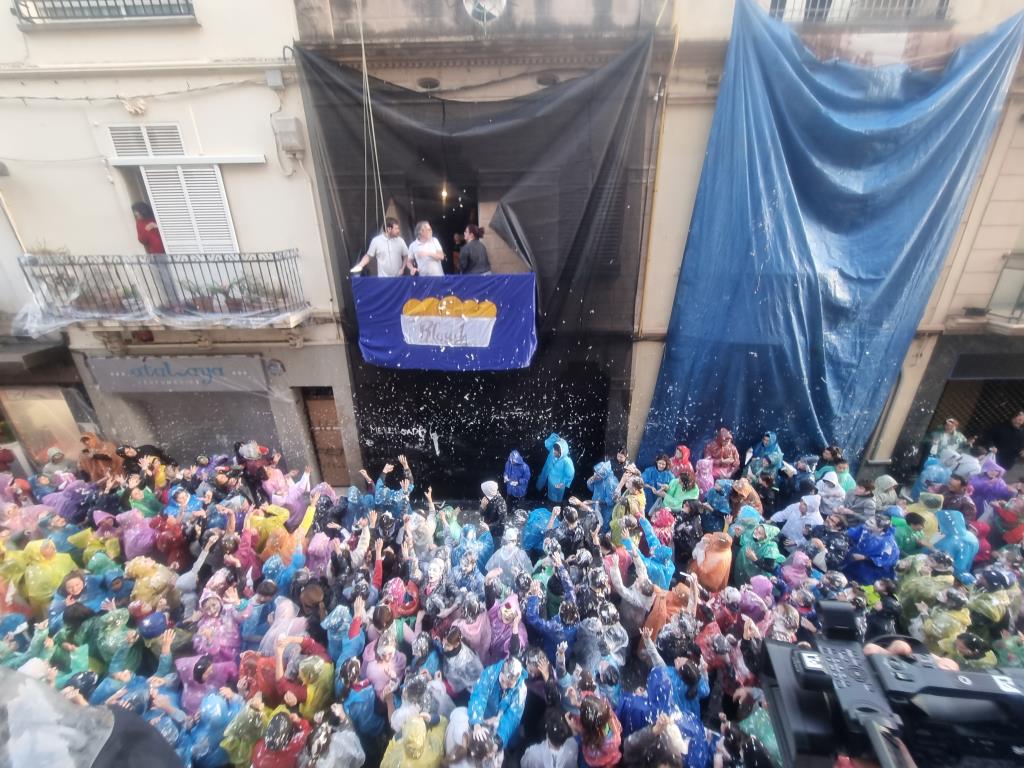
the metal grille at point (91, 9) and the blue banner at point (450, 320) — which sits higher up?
the metal grille at point (91, 9)

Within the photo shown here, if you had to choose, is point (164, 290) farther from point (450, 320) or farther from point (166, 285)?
point (450, 320)

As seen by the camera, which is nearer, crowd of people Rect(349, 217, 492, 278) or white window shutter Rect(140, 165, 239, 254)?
crowd of people Rect(349, 217, 492, 278)

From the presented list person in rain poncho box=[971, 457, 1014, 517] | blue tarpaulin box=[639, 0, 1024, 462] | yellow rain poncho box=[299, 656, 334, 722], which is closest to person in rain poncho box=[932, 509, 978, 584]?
person in rain poncho box=[971, 457, 1014, 517]

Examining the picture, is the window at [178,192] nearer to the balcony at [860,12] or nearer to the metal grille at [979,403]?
the balcony at [860,12]

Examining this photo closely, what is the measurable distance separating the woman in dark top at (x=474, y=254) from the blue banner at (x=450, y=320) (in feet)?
0.71

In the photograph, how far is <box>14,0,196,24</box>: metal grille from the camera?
580 centimetres

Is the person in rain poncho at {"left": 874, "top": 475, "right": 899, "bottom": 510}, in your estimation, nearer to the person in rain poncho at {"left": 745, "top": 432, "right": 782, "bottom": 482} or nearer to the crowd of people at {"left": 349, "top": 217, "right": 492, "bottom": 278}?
the person in rain poncho at {"left": 745, "top": 432, "right": 782, "bottom": 482}

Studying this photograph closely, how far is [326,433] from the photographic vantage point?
7.93m

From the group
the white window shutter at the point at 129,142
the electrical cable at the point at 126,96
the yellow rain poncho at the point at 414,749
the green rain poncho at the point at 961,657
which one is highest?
the electrical cable at the point at 126,96

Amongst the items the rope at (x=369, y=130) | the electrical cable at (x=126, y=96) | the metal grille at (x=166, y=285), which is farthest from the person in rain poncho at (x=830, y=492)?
the electrical cable at (x=126, y=96)

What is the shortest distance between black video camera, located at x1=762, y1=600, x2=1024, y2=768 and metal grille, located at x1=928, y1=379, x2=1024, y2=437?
7593 mm

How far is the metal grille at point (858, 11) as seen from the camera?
18.1ft

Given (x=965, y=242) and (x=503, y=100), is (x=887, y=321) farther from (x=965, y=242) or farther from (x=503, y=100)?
(x=503, y=100)

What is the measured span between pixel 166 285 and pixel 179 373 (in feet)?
4.67
